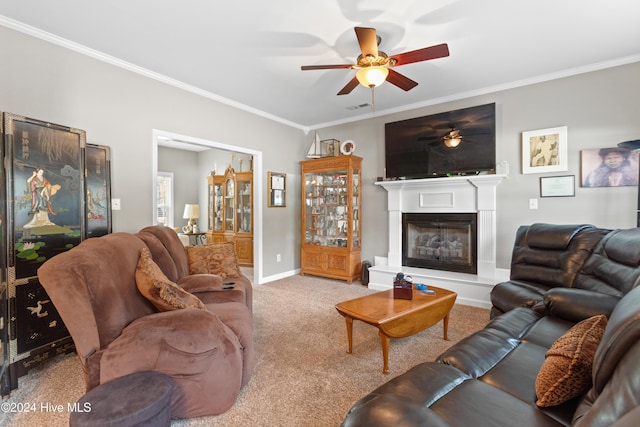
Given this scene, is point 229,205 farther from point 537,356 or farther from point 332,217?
point 537,356

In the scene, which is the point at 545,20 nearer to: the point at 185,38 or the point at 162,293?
the point at 185,38

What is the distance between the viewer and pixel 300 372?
7.25ft

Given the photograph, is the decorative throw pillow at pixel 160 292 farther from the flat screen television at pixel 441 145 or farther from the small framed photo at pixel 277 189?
the flat screen television at pixel 441 145

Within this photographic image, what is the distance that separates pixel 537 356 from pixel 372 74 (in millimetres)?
2233

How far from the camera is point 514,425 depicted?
997mm

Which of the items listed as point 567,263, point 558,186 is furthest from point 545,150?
point 567,263

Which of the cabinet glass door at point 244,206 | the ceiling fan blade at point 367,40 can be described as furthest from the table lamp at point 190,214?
the ceiling fan blade at point 367,40

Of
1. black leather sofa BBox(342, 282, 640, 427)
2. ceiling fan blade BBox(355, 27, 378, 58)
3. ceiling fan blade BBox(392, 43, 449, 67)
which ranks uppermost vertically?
ceiling fan blade BBox(355, 27, 378, 58)

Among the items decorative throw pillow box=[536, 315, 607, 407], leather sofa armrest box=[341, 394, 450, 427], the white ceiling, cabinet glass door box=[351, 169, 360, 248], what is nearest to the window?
the white ceiling

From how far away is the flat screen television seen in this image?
391 cm

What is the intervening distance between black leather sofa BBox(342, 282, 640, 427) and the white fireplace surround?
1967 mm

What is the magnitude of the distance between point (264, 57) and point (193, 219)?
5220 mm

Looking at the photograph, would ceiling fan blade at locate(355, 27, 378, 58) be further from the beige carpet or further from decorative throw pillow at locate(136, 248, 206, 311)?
the beige carpet

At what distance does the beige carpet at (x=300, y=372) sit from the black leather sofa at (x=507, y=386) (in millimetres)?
784
